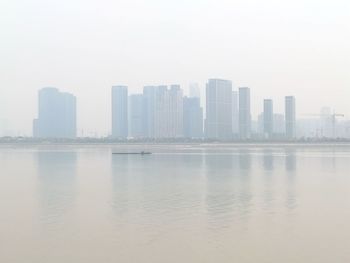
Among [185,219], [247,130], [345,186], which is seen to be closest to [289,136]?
[247,130]

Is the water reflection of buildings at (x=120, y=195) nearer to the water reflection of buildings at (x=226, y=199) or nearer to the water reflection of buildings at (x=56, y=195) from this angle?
the water reflection of buildings at (x=56, y=195)

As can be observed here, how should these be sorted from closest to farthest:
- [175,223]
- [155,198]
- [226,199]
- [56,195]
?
[175,223], [226,199], [155,198], [56,195]

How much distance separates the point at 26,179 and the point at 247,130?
10840cm

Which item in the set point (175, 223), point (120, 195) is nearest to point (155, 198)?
point (120, 195)

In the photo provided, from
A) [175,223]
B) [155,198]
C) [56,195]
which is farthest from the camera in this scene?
[56,195]

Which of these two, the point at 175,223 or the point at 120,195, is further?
the point at 120,195

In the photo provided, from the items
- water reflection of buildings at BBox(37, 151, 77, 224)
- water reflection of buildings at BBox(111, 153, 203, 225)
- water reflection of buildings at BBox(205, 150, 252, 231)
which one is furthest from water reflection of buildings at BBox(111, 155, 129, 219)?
water reflection of buildings at BBox(205, 150, 252, 231)

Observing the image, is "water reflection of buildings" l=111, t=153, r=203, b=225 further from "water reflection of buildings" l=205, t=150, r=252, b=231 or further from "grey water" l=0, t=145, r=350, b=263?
"water reflection of buildings" l=205, t=150, r=252, b=231

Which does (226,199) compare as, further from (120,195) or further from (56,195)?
(56,195)

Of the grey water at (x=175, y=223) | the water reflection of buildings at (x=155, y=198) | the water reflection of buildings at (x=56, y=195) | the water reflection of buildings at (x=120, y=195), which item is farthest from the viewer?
the water reflection of buildings at (x=120, y=195)

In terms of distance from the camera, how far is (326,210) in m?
14.1

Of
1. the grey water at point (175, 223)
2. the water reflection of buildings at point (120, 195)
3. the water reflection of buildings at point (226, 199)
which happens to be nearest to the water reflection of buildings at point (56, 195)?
the grey water at point (175, 223)

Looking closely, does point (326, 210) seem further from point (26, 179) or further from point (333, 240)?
point (26, 179)

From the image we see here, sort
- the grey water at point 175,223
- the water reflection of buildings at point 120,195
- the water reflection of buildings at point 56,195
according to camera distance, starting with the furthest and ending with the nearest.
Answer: the water reflection of buildings at point 120,195
the water reflection of buildings at point 56,195
the grey water at point 175,223
